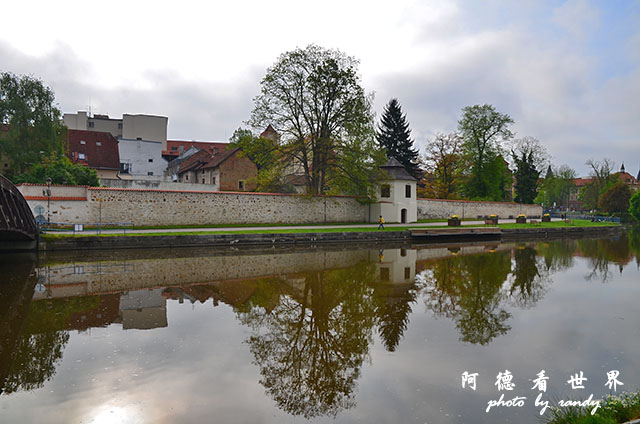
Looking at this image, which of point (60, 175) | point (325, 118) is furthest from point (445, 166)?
point (60, 175)

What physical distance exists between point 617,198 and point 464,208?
3290 cm

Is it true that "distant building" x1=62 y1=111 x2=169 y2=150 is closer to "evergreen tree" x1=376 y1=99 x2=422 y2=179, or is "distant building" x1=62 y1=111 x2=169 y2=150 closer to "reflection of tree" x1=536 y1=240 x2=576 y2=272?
"evergreen tree" x1=376 y1=99 x2=422 y2=179

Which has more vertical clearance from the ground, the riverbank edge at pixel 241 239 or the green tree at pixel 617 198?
the green tree at pixel 617 198

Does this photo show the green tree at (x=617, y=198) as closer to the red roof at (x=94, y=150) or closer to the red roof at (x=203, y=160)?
the red roof at (x=203, y=160)

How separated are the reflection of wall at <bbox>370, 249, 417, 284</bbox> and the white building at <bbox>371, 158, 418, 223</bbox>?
11209 millimetres

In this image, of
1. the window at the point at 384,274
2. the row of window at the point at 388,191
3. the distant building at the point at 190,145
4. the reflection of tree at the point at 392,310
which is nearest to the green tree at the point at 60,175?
the row of window at the point at 388,191

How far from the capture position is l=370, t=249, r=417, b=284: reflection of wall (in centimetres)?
1416

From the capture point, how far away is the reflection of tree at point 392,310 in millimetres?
7957

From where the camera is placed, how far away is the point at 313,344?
747 cm

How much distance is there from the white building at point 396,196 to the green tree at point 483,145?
52.3ft

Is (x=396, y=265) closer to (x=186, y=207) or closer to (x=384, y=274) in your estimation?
(x=384, y=274)

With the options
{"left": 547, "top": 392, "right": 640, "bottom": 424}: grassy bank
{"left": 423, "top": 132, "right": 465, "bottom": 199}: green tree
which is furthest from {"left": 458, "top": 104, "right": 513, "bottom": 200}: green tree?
{"left": 547, "top": 392, "right": 640, "bottom": 424}: grassy bank

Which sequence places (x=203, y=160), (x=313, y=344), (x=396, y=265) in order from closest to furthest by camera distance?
(x=313, y=344), (x=396, y=265), (x=203, y=160)

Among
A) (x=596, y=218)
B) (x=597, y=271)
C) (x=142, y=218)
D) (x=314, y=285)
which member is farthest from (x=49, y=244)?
(x=596, y=218)
